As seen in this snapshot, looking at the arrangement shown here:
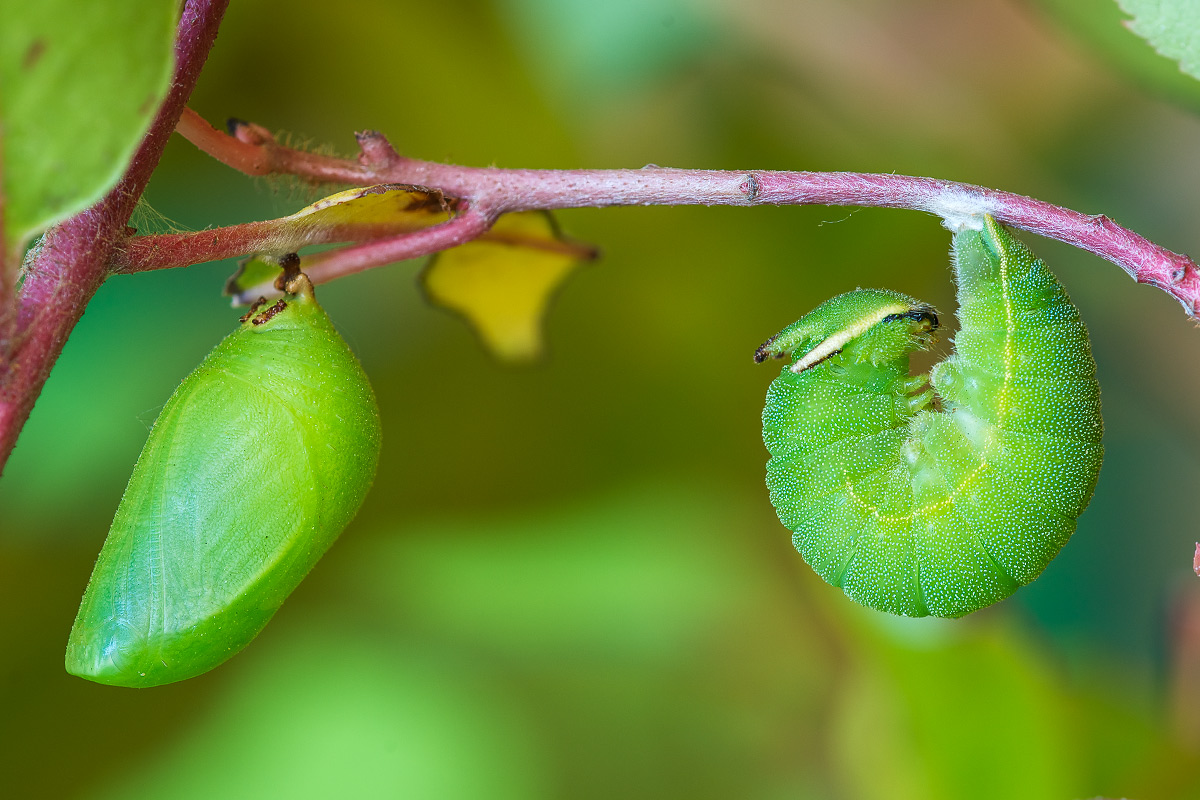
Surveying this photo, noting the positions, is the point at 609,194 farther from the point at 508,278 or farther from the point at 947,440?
the point at 947,440

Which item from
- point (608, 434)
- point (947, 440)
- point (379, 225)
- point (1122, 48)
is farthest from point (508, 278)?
point (608, 434)

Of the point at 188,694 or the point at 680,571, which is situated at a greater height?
the point at 680,571

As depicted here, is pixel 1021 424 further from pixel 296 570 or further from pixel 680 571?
pixel 680 571

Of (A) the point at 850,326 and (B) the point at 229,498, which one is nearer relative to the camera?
(B) the point at 229,498

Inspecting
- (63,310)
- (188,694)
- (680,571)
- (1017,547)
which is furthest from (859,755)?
(63,310)

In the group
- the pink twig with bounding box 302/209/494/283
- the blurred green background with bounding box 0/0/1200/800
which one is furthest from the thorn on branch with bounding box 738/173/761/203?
the blurred green background with bounding box 0/0/1200/800

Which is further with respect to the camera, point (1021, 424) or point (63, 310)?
point (1021, 424)
